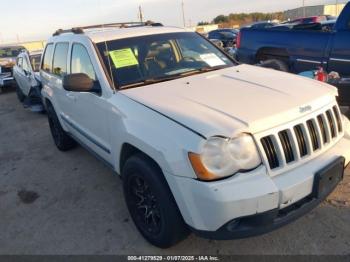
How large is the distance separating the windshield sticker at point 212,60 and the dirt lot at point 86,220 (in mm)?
1817

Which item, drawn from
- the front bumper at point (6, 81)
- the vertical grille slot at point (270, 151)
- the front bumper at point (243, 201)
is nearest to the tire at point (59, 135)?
the front bumper at point (243, 201)

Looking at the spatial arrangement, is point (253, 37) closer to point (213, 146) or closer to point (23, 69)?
point (213, 146)

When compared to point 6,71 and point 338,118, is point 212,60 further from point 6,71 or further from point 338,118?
point 6,71

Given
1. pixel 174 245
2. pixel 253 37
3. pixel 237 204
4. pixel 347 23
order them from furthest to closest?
pixel 253 37 → pixel 347 23 → pixel 174 245 → pixel 237 204

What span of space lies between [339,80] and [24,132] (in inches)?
240

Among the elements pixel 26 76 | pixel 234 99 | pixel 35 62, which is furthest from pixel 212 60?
pixel 26 76

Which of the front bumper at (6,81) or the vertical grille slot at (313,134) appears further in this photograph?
the front bumper at (6,81)

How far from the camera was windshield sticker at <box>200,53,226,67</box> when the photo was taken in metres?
3.99

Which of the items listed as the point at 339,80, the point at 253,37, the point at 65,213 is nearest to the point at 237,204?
the point at 65,213

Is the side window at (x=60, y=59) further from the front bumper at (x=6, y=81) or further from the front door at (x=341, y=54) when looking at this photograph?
the front bumper at (x=6, y=81)

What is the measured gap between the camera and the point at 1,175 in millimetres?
5324

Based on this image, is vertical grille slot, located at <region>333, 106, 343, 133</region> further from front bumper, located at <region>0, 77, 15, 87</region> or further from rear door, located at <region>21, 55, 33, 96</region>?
front bumper, located at <region>0, 77, 15, 87</region>

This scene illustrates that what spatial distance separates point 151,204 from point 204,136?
3.02 feet

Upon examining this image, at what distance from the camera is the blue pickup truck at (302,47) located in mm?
5703
